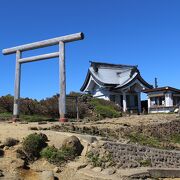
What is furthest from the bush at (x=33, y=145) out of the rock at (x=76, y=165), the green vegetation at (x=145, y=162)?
the green vegetation at (x=145, y=162)

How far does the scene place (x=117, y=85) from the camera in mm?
47219

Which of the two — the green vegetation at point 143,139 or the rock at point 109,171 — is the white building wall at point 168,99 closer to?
the green vegetation at point 143,139

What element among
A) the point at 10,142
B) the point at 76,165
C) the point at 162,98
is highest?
the point at 162,98

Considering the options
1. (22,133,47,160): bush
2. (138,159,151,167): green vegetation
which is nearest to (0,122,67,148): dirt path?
(22,133,47,160): bush

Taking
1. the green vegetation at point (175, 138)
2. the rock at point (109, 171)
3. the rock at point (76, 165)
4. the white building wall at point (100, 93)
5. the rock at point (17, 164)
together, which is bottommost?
the rock at point (109, 171)

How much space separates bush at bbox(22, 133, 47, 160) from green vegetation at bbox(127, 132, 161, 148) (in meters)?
5.99

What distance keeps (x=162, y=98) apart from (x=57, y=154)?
102ft

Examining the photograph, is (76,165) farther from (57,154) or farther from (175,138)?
(175,138)

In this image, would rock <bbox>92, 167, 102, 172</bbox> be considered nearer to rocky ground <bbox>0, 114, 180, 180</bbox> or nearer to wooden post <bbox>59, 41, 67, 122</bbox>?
rocky ground <bbox>0, 114, 180, 180</bbox>

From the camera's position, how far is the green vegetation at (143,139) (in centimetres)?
1891

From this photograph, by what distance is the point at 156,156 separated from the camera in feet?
52.0

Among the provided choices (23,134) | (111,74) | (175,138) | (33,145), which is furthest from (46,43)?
(111,74)

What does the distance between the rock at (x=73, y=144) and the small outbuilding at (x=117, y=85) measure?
97.1 feet

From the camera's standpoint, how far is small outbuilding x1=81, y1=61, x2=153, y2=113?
4556cm
